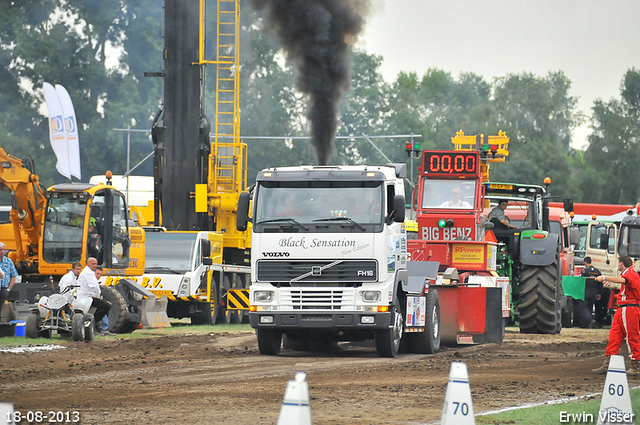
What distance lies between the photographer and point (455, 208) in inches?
834

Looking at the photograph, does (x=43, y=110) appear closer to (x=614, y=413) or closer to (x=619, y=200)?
(x=619, y=200)

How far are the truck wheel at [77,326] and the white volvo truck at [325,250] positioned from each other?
170 inches

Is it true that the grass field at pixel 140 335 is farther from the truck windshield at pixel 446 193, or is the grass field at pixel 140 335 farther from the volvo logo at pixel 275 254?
the truck windshield at pixel 446 193

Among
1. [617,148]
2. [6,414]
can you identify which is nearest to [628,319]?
[6,414]

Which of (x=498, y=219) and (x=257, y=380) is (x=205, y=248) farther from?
(x=257, y=380)

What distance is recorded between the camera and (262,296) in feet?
52.2

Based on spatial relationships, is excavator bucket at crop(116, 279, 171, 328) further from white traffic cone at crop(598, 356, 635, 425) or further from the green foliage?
the green foliage

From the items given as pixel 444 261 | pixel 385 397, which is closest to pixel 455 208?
pixel 444 261

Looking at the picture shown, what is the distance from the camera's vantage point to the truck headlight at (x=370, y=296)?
15703 millimetres

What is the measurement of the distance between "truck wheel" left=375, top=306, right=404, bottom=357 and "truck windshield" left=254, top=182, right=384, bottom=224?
154 centimetres

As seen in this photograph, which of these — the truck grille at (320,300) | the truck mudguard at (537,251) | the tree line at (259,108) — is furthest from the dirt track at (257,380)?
the tree line at (259,108)

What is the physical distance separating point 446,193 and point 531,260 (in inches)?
94.1

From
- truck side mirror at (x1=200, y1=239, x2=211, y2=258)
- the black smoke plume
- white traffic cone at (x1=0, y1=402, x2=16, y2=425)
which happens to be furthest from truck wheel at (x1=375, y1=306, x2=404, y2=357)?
white traffic cone at (x1=0, y1=402, x2=16, y2=425)

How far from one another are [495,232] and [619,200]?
221 feet
